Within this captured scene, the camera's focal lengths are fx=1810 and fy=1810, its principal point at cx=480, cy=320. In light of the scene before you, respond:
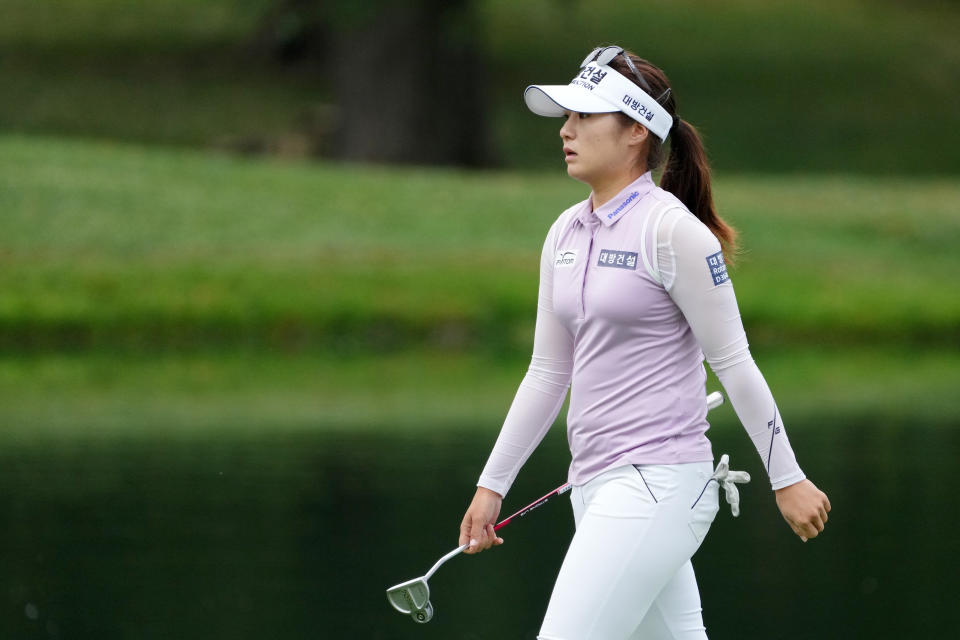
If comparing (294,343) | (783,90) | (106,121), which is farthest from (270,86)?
(294,343)

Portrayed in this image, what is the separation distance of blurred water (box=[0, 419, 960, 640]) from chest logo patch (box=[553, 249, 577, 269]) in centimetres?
268

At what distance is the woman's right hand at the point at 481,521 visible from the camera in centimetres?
446

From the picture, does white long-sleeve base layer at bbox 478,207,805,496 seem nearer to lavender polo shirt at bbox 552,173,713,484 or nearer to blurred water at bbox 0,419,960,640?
lavender polo shirt at bbox 552,173,713,484

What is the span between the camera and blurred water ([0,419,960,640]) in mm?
6992

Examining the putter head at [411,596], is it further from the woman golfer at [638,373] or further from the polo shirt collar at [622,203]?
the polo shirt collar at [622,203]

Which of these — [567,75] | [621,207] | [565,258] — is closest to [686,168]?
[621,207]

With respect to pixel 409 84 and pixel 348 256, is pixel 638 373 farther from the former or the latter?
pixel 409 84

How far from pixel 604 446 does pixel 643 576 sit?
31 cm

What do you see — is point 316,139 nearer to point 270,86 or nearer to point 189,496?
point 270,86

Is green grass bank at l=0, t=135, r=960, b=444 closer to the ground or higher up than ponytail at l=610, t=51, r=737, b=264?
closer to the ground

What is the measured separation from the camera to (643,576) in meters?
4.10

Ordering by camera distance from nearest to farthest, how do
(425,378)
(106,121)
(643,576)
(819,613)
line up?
(643,576) → (819,613) → (425,378) → (106,121)

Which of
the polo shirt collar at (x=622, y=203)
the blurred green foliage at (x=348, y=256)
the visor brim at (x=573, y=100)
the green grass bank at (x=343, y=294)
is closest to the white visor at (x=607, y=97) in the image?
the visor brim at (x=573, y=100)

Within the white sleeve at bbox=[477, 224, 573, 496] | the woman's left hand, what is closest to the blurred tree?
the white sleeve at bbox=[477, 224, 573, 496]
